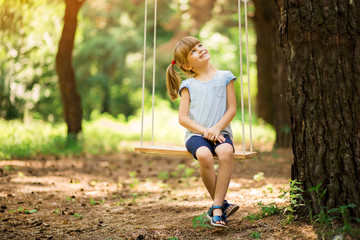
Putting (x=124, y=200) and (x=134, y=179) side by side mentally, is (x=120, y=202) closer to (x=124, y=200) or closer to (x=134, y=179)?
(x=124, y=200)

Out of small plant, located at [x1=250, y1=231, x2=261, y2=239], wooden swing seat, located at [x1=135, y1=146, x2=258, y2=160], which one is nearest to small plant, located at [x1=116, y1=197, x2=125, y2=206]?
wooden swing seat, located at [x1=135, y1=146, x2=258, y2=160]

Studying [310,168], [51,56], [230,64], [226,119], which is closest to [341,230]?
[310,168]

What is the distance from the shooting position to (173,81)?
137 inches

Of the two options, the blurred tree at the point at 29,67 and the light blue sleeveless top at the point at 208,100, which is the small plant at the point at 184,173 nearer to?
the light blue sleeveless top at the point at 208,100

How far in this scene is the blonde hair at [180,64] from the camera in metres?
3.25

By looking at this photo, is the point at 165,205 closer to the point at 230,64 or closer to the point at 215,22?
the point at 215,22

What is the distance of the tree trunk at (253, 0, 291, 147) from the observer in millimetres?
8211

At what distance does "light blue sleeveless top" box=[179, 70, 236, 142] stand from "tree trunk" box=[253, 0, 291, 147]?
14.9ft

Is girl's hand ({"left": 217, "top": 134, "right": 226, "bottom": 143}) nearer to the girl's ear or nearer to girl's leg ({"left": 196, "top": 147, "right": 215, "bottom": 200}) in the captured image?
girl's leg ({"left": 196, "top": 147, "right": 215, "bottom": 200})

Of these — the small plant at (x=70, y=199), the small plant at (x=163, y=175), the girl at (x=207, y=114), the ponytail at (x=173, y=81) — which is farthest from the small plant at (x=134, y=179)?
the girl at (x=207, y=114)

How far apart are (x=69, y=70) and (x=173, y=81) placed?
217 inches

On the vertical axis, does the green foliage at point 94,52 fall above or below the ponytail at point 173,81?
above

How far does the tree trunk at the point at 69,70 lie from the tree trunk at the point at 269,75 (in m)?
3.84

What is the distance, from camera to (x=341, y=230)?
94.7 inches
